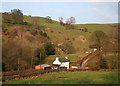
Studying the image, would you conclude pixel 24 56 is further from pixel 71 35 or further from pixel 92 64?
pixel 71 35

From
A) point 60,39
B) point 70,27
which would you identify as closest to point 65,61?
point 60,39

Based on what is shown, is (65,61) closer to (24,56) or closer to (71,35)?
(24,56)

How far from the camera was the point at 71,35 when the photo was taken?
7000 centimetres

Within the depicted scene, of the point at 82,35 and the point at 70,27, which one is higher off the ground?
the point at 70,27

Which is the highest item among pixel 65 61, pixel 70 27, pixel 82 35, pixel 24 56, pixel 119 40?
pixel 70 27

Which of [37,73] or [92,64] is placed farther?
[92,64]

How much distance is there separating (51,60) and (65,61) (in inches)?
138

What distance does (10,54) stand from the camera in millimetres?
11086

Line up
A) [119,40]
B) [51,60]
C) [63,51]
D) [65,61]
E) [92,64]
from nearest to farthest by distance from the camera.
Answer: [119,40], [92,64], [51,60], [65,61], [63,51]

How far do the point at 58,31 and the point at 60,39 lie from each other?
9.12 metres

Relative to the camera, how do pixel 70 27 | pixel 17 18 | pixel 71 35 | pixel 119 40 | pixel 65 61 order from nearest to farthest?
pixel 119 40
pixel 65 61
pixel 17 18
pixel 71 35
pixel 70 27

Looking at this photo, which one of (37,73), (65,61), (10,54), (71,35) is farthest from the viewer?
(71,35)

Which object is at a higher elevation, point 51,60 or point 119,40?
point 119,40

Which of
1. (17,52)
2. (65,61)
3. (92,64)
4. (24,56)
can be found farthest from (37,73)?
(65,61)
